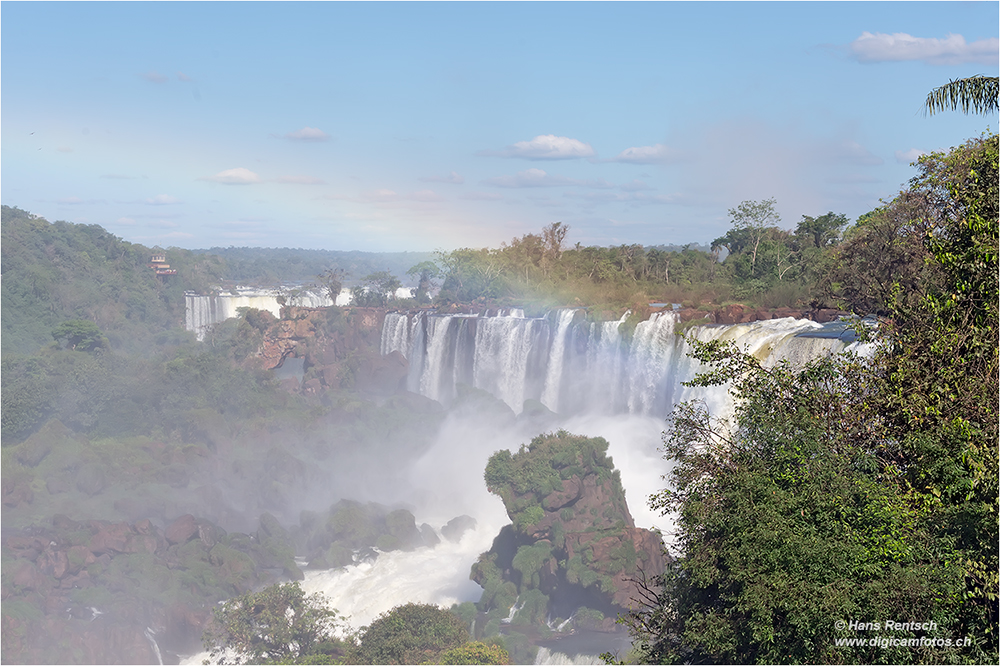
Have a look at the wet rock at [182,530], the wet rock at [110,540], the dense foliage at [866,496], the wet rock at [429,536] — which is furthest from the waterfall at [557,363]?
the dense foliage at [866,496]

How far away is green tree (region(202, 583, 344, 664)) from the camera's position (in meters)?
20.2

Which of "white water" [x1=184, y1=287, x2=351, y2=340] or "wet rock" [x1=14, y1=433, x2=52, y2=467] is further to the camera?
"white water" [x1=184, y1=287, x2=351, y2=340]

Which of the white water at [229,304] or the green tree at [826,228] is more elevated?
the green tree at [826,228]

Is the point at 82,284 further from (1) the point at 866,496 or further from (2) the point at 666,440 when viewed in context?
(1) the point at 866,496

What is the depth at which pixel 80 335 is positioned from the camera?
5219cm

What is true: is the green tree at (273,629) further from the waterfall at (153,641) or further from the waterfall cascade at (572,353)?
the waterfall cascade at (572,353)

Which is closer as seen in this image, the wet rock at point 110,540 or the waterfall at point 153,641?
the waterfall at point 153,641

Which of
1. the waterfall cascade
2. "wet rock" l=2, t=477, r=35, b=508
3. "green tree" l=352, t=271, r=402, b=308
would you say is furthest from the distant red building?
"wet rock" l=2, t=477, r=35, b=508

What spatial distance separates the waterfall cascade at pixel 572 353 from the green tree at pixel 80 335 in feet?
62.3

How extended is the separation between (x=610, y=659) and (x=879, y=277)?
12.4 meters

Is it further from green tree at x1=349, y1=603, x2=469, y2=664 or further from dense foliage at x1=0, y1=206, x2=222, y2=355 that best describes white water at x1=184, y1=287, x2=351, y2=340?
green tree at x1=349, y1=603, x2=469, y2=664

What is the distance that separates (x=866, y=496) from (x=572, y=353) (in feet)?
88.9

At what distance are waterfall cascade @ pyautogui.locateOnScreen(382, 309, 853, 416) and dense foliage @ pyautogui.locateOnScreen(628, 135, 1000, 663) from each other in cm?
1077

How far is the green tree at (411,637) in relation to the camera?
59.6 ft
